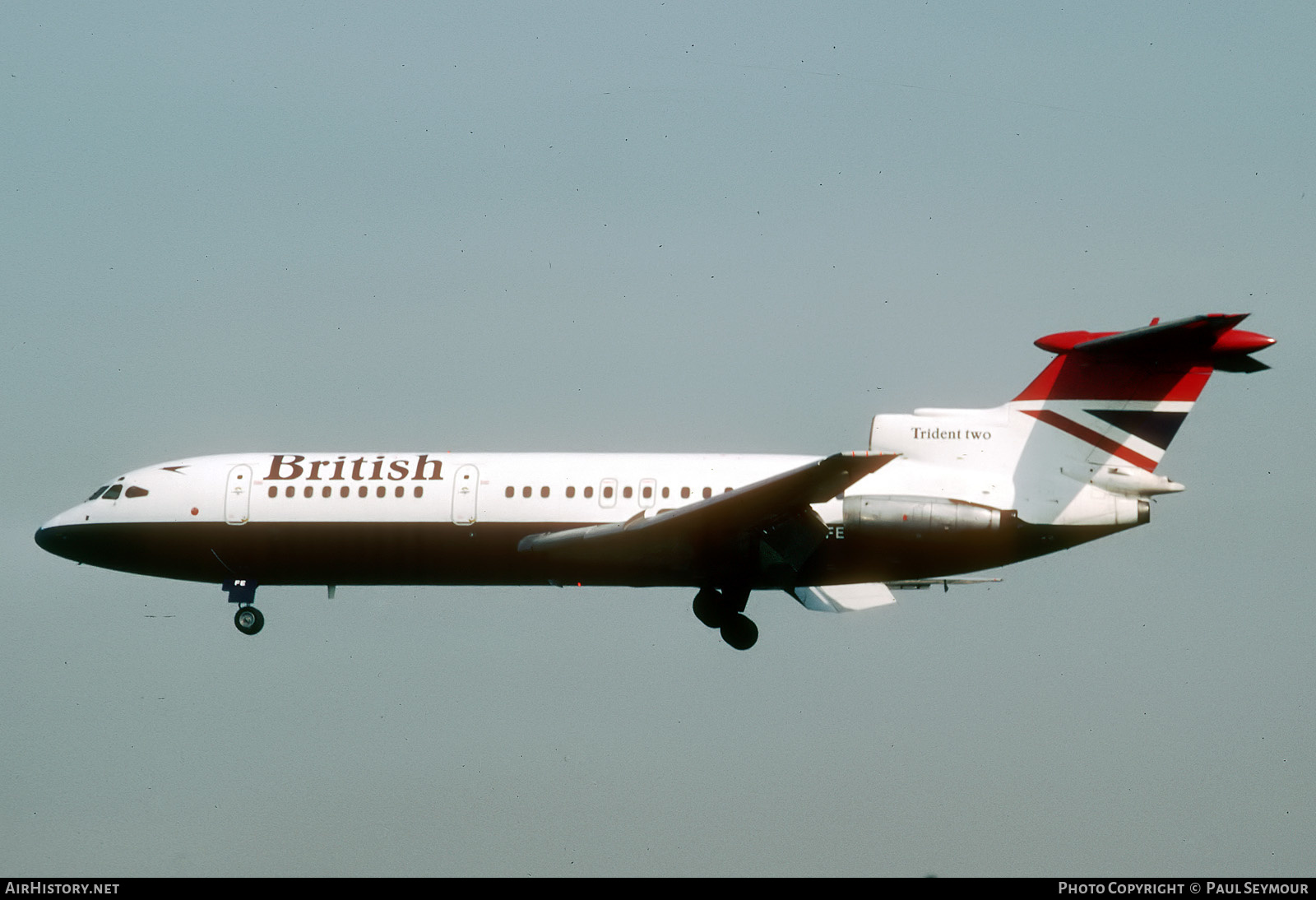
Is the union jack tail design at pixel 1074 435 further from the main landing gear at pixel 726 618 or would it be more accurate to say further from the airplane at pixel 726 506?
the main landing gear at pixel 726 618

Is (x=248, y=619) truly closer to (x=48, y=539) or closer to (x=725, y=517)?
(x=48, y=539)

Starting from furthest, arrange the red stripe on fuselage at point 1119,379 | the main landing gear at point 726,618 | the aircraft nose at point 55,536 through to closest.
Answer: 1. the aircraft nose at point 55,536
2. the main landing gear at point 726,618
3. the red stripe on fuselage at point 1119,379

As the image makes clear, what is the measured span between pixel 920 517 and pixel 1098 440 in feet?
13.1

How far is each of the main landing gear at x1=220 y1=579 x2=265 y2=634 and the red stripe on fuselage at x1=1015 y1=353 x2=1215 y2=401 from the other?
15.9 metres

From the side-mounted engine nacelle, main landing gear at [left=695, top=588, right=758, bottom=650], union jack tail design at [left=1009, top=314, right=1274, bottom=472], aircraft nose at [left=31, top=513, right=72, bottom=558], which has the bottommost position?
main landing gear at [left=695, top=588, right=758, bottom=650]

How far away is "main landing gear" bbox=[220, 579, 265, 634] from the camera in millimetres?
29375

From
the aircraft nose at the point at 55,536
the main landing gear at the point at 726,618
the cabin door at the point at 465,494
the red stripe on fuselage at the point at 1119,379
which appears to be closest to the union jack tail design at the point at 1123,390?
the red stripe on fuselage at the point at 1119,379

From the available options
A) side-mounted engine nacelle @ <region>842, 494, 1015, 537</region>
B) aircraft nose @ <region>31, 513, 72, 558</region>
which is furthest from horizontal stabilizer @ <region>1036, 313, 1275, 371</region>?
aircraft nose @ <region>31, 513, 72, 558</region>

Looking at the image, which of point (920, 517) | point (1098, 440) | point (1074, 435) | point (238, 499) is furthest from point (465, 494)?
point (1098, 440)

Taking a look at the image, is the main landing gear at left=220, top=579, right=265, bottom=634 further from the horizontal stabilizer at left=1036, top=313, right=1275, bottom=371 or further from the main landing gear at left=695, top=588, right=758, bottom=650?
the horizontal stabilizer at left=1036, top=313, right=1275, bottom=371

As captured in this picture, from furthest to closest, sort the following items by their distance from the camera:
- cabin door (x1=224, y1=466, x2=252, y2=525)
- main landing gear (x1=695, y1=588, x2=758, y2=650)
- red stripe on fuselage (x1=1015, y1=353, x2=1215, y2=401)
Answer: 1. cabin door (x1=224, y1=466, x2=252, y2=525)
2. main landing gear (x1=695, y1=588, x2=758, y2=650)
3. red stripe on fuselage (x1=1015, y1=353, x2=1215, y2=401)

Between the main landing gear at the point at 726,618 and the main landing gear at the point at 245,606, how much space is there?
8959 mm

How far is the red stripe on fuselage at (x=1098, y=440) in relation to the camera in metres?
26.0

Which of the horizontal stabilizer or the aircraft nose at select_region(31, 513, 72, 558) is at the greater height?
the horizontal stabilizer
